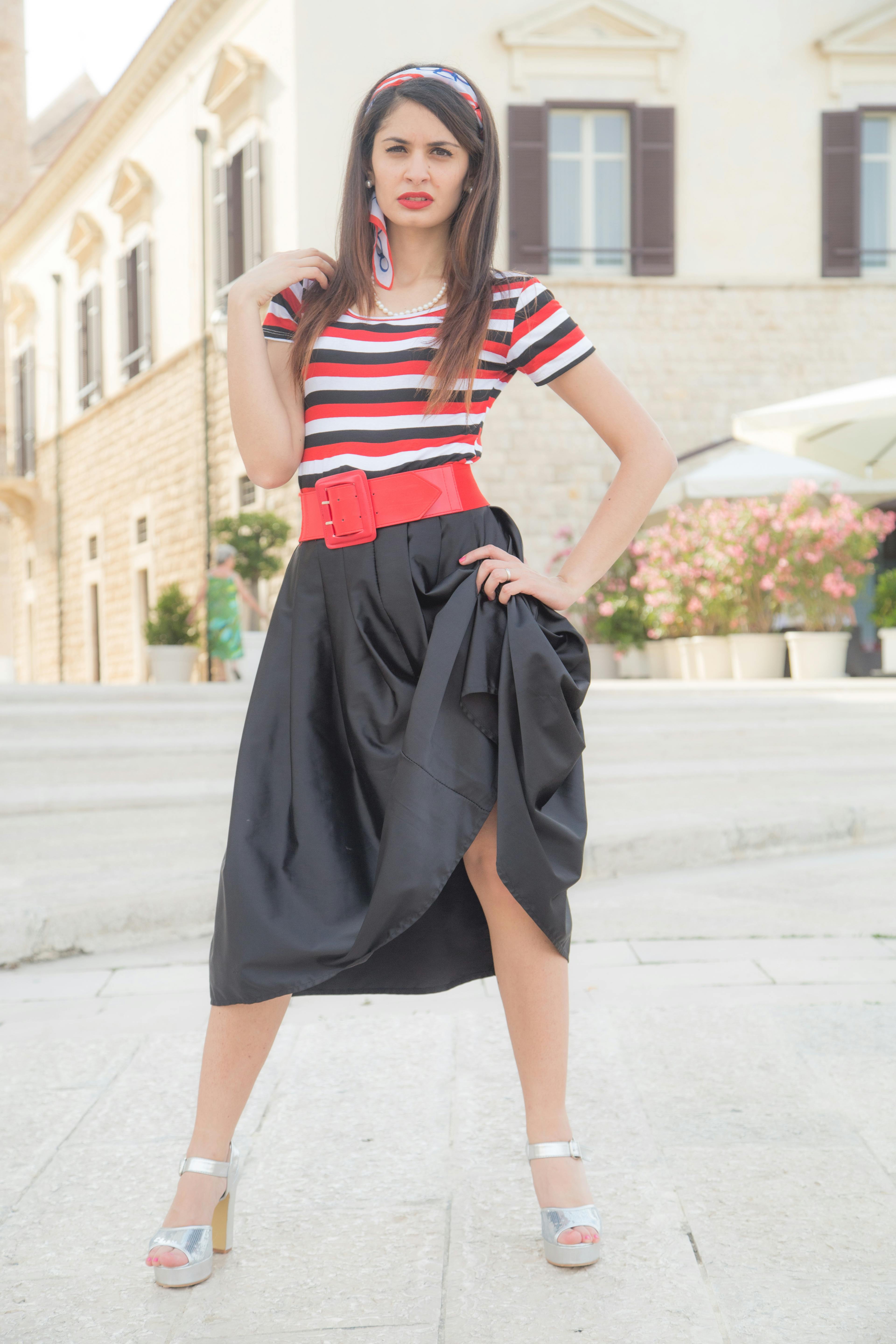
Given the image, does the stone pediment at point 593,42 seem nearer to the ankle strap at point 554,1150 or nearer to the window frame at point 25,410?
the window frame at point 25,410

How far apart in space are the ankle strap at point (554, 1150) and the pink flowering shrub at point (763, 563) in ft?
30.3

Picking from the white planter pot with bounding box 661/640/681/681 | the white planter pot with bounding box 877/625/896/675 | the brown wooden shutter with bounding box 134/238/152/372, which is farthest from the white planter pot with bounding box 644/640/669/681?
the brown wooden shutter with bounding box 134/238/152/372

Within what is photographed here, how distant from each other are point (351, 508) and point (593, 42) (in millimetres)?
14065

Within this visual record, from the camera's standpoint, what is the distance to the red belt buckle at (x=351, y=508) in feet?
5.74

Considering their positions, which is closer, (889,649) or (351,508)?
(351,508)

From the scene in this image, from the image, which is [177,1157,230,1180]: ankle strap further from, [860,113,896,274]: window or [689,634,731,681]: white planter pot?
[860,113,896,274]: window

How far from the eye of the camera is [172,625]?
1323 cm

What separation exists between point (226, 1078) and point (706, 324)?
13926 millimetres

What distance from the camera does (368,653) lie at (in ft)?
5.72

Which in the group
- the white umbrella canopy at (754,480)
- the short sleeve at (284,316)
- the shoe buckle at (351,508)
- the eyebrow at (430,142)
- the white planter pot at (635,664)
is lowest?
the white planter pot at (635,664)

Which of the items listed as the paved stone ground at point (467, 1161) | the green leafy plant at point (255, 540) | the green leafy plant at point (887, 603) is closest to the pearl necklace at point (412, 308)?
the paved stone ground at point (467, 1161)

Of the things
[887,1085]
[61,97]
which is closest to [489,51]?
[887,1085]

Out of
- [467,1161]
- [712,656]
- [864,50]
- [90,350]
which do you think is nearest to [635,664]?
[712,656]

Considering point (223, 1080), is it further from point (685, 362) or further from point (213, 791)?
point (685, 362)
